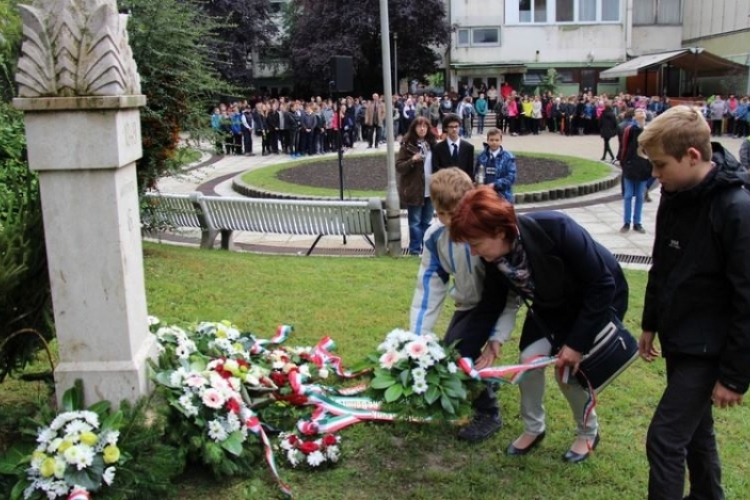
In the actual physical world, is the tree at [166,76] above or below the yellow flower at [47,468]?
above

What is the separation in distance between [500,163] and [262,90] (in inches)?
1854

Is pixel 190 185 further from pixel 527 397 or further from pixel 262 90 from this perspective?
pixel 262 90

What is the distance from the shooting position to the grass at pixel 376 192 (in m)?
16.6

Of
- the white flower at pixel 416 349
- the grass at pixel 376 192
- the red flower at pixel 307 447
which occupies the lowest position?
the grass at pixel 376 192

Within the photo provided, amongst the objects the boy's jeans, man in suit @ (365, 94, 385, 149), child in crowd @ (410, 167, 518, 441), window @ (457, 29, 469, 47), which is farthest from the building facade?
child in crowd @ (410, 167, 518, 441)

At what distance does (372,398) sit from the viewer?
3891 millimetres

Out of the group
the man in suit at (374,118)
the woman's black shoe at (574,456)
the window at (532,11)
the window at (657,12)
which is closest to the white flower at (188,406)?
the woman's black shoe at (574,456)

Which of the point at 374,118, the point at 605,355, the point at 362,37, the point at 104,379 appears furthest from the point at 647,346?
the point at 362,37

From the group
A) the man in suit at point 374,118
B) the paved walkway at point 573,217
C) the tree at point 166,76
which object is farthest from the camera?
the man in suit at point 374,118

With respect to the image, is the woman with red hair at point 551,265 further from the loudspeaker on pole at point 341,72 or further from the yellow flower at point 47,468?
the loudspeaker on pole at point 341,72

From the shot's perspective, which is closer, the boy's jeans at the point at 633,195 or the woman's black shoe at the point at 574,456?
the woman's black shoe at the point at 574,456

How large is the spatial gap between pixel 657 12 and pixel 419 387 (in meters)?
50.3

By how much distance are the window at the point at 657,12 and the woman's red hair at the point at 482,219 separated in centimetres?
4966

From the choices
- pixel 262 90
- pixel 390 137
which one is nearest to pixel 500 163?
pixel 390 137
